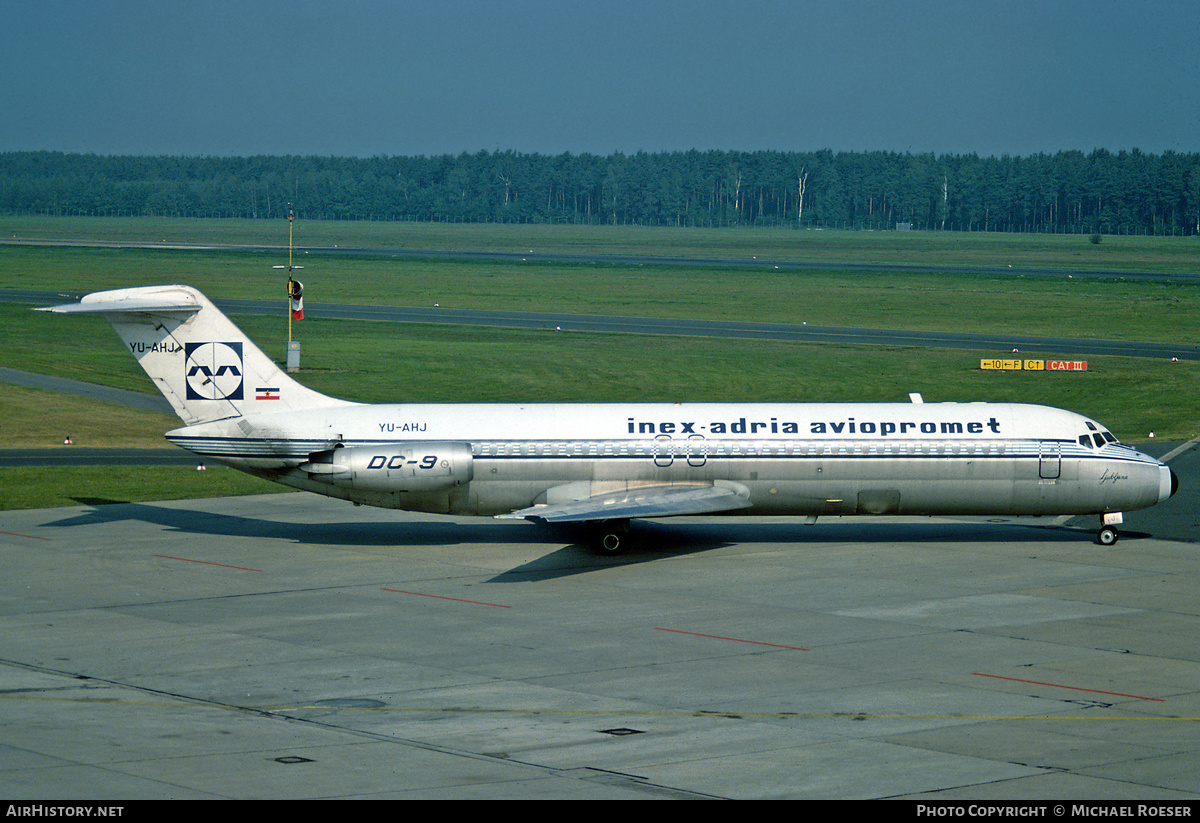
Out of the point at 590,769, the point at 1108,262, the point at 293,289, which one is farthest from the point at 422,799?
the point at 1108,262

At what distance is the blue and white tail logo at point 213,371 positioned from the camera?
35.3m

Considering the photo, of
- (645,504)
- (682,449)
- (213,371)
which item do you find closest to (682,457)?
(682,449)

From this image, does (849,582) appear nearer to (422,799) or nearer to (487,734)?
(487,734)

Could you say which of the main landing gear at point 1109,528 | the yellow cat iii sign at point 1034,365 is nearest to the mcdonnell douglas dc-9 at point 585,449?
the main landing gear at point 1109,528

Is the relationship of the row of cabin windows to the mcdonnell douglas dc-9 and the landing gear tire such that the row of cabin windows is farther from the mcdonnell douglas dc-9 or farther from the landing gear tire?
the landing gear tire

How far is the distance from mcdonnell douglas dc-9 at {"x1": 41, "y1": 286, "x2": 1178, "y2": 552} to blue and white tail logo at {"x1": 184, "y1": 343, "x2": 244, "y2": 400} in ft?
0.12

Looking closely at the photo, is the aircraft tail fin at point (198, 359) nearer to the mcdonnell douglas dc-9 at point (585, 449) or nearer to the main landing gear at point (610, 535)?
the mcdonnell douglas dc-9 at point (585, 449)

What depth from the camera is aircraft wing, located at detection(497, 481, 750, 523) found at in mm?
32562

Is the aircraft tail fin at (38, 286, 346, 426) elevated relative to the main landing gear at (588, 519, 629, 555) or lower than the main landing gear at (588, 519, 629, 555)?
elevated

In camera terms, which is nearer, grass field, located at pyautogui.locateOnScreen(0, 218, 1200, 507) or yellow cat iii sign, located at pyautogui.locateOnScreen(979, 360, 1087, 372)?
grass field, located at pyautogui.locateOnScreen(0, 218, 1200, 507)

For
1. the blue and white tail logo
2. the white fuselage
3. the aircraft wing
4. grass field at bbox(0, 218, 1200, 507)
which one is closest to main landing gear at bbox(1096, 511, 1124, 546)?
the white fuselage

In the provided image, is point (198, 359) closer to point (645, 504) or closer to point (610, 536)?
point (610, 536)

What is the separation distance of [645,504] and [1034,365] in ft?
153

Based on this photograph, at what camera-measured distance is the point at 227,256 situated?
173750mm
